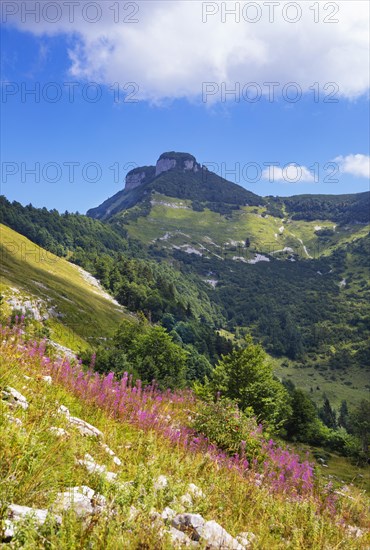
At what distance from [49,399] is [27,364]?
5.67 feet

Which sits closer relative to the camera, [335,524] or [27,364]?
[335,524]

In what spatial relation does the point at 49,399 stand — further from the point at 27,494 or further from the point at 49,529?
the point at 49,529

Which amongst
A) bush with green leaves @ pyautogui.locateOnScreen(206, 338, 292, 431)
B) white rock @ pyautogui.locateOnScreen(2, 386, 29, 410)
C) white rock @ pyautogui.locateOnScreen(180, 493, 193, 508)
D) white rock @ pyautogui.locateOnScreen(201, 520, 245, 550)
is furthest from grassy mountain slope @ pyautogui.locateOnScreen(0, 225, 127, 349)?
white rock @ pyautogui.locateOnScreen(201, 520, 245, 550)

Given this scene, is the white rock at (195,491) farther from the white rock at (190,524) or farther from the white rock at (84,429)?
the white rock at (84,429)

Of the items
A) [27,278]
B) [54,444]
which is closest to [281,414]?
[54,444]

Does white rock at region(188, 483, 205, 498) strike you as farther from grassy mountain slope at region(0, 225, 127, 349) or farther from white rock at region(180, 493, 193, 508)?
grassy mountain slope at region(0, 225, 127, 349)

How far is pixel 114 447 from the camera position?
21.2 ft

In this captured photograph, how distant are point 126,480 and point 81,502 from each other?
168 cm

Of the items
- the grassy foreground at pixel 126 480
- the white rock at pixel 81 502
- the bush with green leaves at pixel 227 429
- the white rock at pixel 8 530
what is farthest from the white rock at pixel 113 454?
the bush with green leaves at pixel 227 429

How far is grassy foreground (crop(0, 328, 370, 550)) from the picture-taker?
3.75m

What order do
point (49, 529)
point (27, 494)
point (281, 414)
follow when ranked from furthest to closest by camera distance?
1. point (281, 414)
2. point (27, 494)
3. point (49, 529)

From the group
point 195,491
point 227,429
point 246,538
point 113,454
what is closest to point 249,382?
point 227,429

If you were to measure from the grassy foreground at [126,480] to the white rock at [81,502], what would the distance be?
3.6 inches

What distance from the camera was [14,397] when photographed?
6.21 metres
